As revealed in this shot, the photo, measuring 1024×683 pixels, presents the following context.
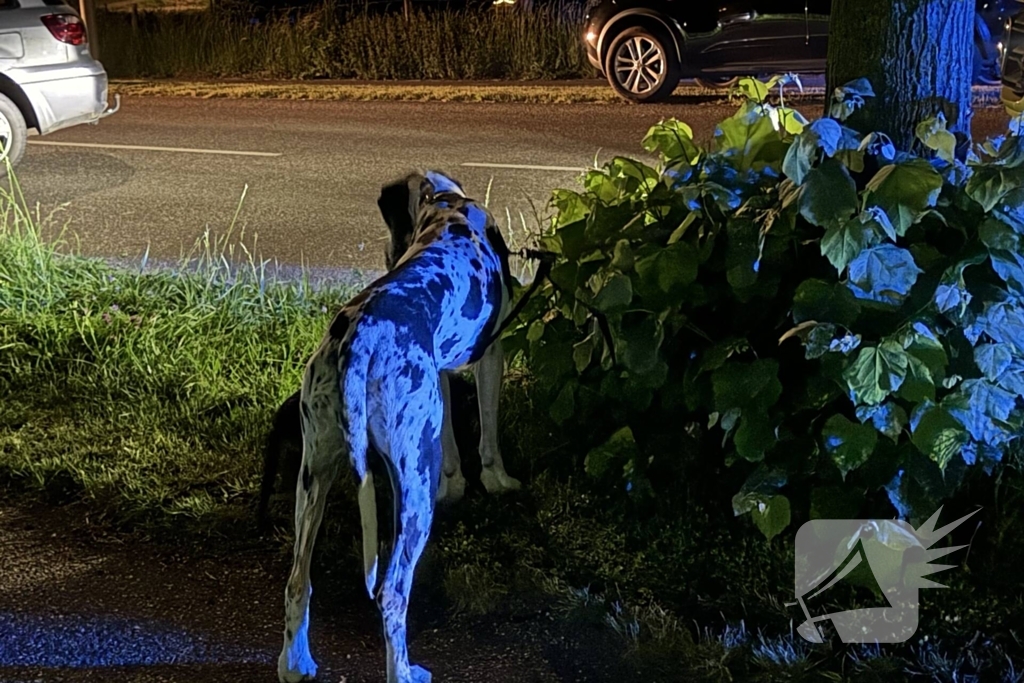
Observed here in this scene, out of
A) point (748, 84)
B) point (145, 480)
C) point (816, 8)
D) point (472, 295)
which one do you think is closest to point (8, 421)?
→ point (145, 480)

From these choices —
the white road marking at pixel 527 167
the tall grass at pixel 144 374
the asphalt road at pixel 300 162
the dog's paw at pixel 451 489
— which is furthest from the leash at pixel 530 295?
the white road marking at pixel 527 167

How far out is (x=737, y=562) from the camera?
11.8ft

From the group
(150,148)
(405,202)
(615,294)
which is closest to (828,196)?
(615,294)

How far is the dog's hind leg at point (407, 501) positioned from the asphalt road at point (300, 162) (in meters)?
3.55

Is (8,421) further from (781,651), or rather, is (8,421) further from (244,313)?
(781,651)

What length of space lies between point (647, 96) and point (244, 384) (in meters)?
8.61

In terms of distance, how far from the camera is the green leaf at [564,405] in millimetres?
3832

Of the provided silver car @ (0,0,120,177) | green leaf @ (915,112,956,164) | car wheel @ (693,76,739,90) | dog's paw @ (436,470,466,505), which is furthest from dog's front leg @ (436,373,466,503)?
car wheel @ (693,76,739,90)

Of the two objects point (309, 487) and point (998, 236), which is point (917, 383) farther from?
point (309, 487)

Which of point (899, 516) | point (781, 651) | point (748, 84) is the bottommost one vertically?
point (781, 651)

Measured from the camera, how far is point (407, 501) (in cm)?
305

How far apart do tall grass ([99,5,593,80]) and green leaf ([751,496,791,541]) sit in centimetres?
1248

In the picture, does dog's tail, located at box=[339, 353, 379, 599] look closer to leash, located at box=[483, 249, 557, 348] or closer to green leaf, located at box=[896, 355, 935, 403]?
leash, located at box=[483, 249, 557, 348]

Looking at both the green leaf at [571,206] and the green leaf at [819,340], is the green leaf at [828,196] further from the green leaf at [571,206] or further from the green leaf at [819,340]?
the green leaf at [571,206]
